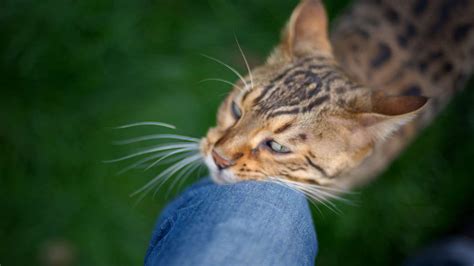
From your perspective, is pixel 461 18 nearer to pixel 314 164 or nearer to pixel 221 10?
pixel 314 164

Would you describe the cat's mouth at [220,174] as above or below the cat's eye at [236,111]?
below

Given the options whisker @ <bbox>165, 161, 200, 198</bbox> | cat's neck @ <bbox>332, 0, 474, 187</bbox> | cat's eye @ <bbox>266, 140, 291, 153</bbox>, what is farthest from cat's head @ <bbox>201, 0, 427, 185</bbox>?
cat's neck @ <bbox>332, 0, 474, 187</bbox>

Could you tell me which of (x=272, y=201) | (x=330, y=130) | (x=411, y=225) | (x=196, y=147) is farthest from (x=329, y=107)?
(x=411, y=225)

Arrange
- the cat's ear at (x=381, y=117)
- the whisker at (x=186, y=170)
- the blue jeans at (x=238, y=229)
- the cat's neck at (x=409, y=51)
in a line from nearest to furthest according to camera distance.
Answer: the blue jeans at (x=238, y=229)
the cat's ear at (x=381, y=117)
the whisker at (x=186, y=170)
the cat's neck at (x=409, y=51)

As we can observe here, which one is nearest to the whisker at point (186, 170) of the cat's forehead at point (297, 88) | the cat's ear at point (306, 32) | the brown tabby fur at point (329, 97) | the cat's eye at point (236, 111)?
the brown tabby fur at point (329, 97)

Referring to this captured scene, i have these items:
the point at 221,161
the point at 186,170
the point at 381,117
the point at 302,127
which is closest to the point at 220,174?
the point at 221,161

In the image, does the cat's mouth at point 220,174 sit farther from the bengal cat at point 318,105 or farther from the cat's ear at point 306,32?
the cat's ear at point 306,32

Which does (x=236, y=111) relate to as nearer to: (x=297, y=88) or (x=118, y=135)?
(x=297, y=88)
